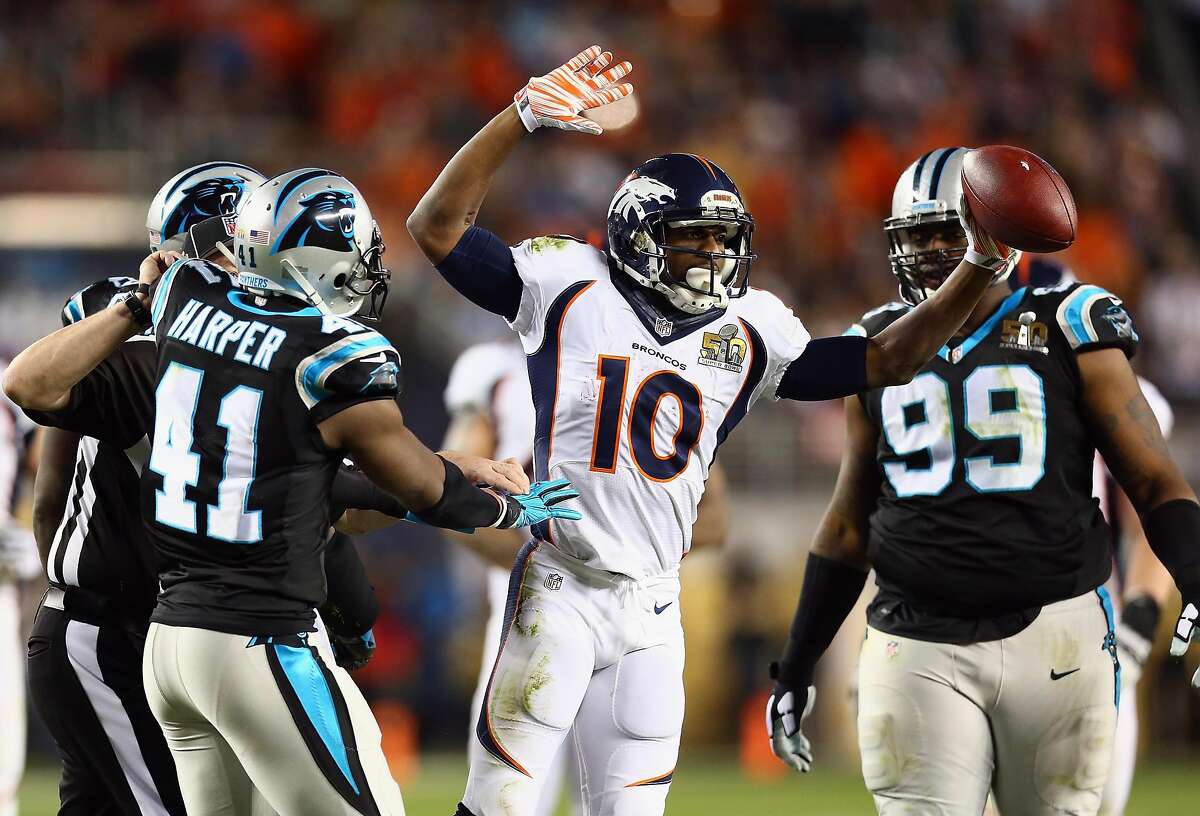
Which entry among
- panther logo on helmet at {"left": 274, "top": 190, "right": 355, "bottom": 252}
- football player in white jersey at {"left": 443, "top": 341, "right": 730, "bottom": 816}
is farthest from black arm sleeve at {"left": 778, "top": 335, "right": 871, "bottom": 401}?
football player in white jersey at {"left": 443, "top": 341, "right": 730, "bottom": 816}

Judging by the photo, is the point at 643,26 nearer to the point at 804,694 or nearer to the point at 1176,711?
the point at 1176,711

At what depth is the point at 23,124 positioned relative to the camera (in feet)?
37.2

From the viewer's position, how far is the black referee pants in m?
3.86

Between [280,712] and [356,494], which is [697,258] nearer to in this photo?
[356,494]

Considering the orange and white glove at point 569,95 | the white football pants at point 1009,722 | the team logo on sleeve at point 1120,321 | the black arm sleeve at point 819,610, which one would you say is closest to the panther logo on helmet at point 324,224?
the orange and white glove at point 569,95

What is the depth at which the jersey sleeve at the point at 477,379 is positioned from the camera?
5837 millimetres

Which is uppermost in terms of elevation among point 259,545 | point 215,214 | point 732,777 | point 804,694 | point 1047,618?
point 215,214

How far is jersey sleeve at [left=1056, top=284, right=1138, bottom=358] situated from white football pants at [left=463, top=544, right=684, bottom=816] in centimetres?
118

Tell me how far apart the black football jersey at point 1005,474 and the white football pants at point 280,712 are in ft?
4.76

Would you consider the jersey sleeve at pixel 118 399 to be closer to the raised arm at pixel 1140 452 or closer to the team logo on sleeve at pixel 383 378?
the team logo on sleeve at pixel 383 378

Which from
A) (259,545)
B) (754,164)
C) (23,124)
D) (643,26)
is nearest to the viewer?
(259,545)

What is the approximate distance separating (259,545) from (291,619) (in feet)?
0.57

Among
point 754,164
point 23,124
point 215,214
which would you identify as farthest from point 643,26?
point 215,214

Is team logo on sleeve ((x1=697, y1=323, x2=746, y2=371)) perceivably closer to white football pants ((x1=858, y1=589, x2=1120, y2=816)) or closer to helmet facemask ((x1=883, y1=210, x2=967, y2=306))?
helmet facemask ((x1=883, y1=210, x2=967, y2=306))
